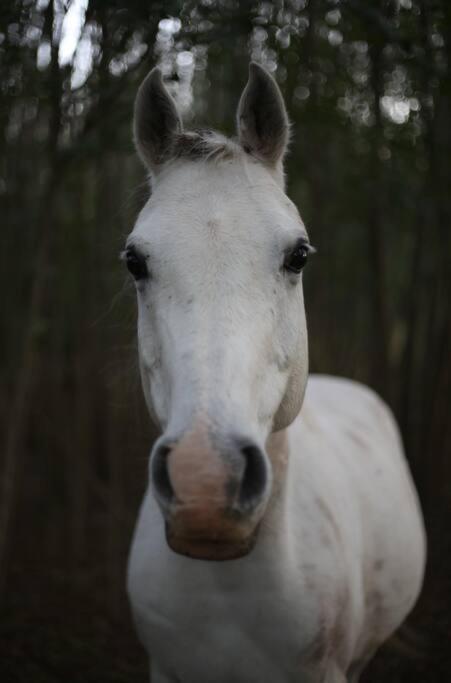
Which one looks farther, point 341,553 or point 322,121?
point 322,121

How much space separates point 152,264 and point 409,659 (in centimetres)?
398

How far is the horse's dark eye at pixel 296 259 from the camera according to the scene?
206cm

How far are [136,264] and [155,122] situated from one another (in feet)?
2.08

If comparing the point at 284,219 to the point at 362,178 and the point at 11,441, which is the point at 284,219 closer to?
the point at 11,441

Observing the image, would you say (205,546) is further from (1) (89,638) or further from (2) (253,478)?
(1) (89,638)

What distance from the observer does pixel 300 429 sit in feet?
9.96

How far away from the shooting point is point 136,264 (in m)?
2.09

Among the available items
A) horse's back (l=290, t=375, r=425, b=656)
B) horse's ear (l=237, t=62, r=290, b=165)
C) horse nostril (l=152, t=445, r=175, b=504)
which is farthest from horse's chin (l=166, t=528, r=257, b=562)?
horse's ear (l=237, t=62, r=290, b=165)

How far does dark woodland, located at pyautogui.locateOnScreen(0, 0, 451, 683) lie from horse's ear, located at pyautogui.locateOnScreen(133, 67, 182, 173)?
472mm

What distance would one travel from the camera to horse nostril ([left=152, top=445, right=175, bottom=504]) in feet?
5.27

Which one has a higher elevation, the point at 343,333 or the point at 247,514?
the point at 247,514

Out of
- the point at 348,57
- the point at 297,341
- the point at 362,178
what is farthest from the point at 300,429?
the point at 348,57

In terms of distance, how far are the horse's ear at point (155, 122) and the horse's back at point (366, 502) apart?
1.34 meters

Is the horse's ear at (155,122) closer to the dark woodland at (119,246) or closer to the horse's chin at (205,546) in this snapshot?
the dark woodland at (119,246)
